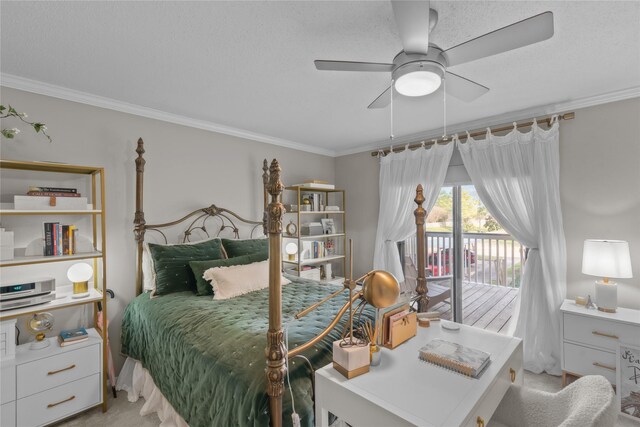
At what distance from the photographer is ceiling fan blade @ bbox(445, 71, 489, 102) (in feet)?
5.41

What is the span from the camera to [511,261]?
3.28m

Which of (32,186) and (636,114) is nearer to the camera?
(32,186)

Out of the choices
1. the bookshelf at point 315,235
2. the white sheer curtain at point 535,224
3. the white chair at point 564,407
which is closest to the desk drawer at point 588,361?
the white sheer curtain at point 535,224

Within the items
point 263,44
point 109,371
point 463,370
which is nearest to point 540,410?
point 463,370

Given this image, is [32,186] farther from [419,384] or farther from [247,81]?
[419,384]

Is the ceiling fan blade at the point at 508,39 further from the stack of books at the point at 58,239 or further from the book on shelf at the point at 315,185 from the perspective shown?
the stack of books at the point at 58,239

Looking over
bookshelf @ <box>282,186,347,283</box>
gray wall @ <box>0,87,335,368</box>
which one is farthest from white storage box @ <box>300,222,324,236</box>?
gray wall @ <box>0,87,335,368</box>

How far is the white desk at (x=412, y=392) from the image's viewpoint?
3.25 feet

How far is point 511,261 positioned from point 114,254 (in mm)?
4060

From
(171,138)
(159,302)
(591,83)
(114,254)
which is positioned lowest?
(159,302)

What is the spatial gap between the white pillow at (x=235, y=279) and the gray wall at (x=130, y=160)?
2.93 ft

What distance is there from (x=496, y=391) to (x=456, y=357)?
19cm

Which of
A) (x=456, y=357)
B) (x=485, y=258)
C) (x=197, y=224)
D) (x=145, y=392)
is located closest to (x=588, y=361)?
(x=485, y=258)

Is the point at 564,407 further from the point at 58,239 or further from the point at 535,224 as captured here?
the point at 58,239
